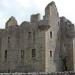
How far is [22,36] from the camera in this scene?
46281 mm

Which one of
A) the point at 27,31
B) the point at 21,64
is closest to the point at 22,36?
the point at 27,31

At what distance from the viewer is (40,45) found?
44000 millimetres

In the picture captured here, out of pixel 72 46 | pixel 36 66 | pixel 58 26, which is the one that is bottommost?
pixel 36 66

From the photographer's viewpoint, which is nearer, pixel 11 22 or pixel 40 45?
pixel 40 45

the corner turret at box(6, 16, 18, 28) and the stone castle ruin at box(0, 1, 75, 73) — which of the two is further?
the corner turret at box(6, 16, 18, 28)

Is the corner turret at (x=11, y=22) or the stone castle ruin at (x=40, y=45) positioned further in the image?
the corner turret at (x=11, y=22)

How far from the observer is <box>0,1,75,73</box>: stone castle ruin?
44.0 m

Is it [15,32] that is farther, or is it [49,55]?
[15,32]

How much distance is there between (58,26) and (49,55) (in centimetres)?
537

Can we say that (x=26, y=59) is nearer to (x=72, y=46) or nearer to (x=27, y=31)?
(x=27, y=31)

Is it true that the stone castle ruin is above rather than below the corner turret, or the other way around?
below

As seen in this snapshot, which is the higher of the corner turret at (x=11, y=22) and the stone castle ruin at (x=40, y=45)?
the corner turret at (x=11, y=22)

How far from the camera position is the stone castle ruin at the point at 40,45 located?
144 ft

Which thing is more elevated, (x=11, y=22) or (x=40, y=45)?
(x=11, y=22)
